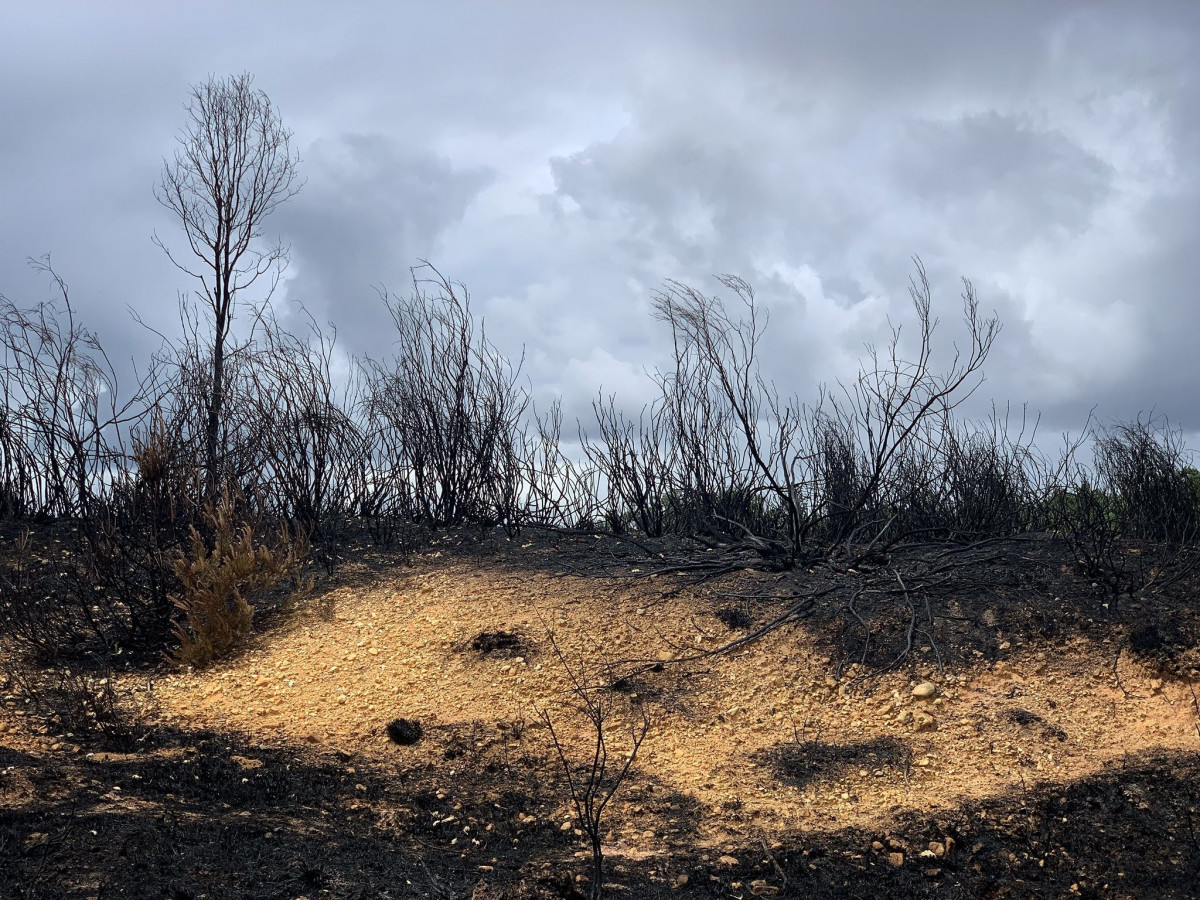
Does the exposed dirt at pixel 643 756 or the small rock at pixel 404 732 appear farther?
the small rock at pixel 404 732

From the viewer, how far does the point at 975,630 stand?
250 inches

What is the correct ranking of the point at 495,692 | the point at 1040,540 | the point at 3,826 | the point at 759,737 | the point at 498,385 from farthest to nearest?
the point at 498,385
the point at 1040,540
the point at 495,692
the point at 759,737
the point at 3,826

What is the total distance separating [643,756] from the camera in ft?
17.4

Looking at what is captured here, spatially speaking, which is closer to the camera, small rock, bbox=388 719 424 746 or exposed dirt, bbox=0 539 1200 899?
exposed dirt, bbox=0 539 1200 899

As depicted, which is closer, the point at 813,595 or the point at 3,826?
Answer: the point at 3,826

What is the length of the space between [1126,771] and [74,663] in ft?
21.6

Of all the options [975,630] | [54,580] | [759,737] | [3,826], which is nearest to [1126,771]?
[975,630]

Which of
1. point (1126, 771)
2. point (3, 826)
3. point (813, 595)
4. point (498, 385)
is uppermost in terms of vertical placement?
point (498, 385)

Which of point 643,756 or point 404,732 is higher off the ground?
point 404,732

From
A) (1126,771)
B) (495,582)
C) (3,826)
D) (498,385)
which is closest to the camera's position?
(3,826)

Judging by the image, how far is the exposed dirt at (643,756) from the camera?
3768 mm

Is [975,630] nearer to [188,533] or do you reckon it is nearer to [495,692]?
[495,692]

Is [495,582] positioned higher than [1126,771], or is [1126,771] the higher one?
[495,582]

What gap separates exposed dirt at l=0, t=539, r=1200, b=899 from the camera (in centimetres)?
377
